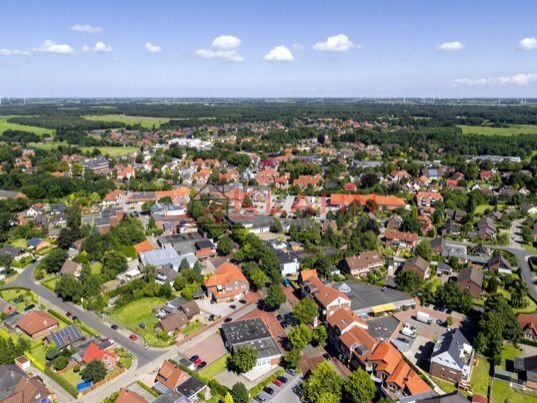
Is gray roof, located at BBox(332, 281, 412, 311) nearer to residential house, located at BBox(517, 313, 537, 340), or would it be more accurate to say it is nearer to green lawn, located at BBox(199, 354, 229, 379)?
residential house, located at BBox(517, 313, 537, 340)

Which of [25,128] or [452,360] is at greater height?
[25,128]

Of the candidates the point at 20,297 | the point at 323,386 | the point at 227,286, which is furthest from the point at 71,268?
the point at 323,386

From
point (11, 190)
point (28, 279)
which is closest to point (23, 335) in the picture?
point (28, 279)

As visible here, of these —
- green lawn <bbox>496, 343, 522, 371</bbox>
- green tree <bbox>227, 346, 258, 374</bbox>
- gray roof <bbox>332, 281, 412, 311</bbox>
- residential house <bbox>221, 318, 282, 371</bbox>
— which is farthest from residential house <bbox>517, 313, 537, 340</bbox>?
green tree <bbox>227, 346, 258, 374</bbox>

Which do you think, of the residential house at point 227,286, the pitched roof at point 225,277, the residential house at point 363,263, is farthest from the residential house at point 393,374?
the pitched roof at point 225,277

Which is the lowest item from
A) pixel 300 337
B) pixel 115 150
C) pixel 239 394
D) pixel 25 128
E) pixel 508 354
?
pixel 508 354

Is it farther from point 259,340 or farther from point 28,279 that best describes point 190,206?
point 259,340

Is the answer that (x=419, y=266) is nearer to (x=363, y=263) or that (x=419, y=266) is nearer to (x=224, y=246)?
(x=363, y=263)

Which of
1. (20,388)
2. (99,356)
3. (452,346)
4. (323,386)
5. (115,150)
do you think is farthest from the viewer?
(115,150)
